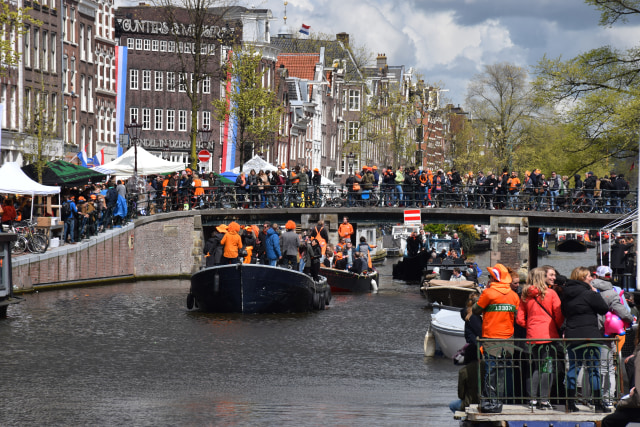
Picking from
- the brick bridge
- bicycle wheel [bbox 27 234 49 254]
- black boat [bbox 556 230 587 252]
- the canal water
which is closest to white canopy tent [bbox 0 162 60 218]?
bicycle wheel [bbox 27 234 49 254]

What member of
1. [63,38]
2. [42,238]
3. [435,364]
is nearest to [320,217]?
[42,238]

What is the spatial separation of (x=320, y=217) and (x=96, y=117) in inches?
914

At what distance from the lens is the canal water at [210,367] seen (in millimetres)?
15141

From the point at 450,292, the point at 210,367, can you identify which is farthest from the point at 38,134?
the point at 210,367

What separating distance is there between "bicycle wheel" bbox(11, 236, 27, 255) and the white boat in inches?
631

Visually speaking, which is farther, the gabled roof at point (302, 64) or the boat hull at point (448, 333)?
the gabled roof at point (302, 64)

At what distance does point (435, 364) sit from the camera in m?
21.0

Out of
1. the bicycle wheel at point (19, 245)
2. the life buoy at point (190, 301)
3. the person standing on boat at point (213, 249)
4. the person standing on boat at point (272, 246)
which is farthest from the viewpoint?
the bicycle wheel at point (19, 245)

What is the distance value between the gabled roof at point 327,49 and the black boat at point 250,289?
219 ft

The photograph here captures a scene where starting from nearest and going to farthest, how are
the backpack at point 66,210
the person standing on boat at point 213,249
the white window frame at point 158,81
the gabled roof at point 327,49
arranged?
the person standing on boat at point 213,249 < the backpack at point 66,210 < the white window frame at point 158,81 < the gabled roof at point 327,49

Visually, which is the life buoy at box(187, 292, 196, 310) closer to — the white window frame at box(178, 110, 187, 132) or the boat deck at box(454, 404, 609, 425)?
the boat deck at box(454, 404, 609, 425)

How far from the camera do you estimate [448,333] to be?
21.1 meters

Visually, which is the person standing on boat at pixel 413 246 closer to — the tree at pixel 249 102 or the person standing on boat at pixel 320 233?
the person standing on boat at pixel 320 233

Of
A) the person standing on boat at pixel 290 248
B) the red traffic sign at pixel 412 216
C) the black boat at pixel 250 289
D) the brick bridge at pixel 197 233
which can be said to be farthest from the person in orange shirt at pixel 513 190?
the black boat at pixel 250 289
